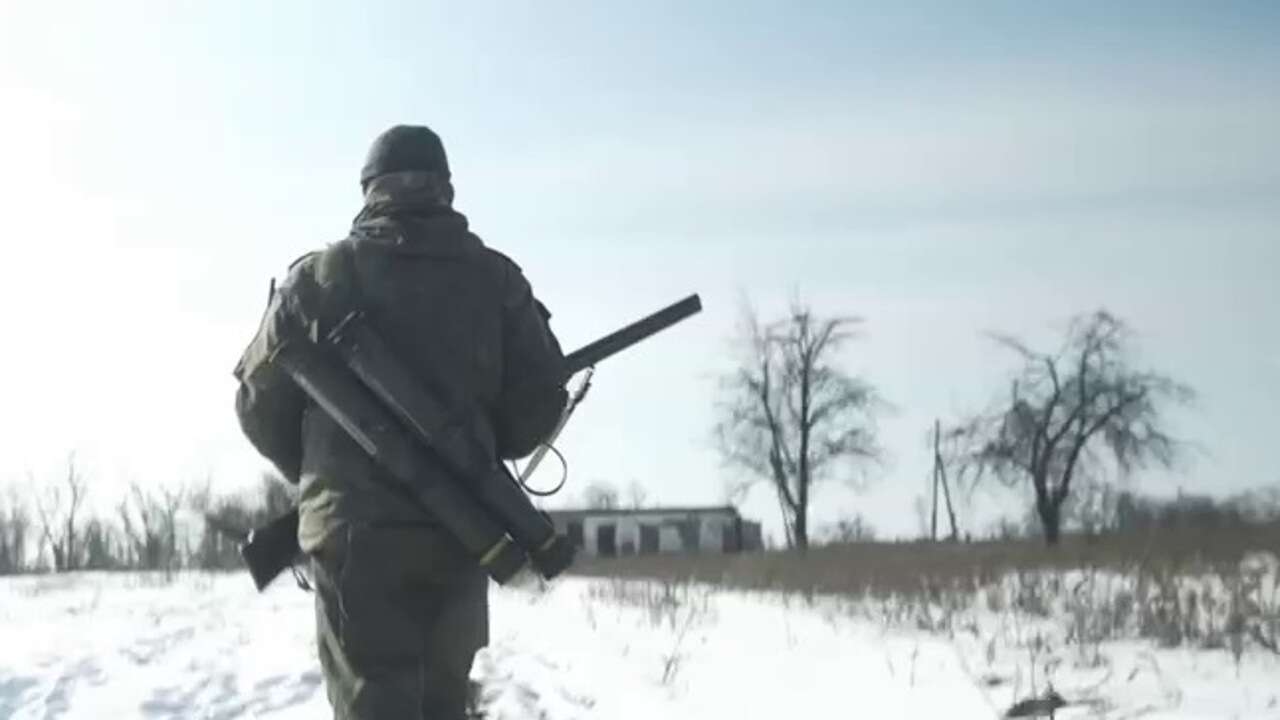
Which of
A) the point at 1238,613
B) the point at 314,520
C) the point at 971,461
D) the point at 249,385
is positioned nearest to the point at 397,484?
the point at 314,520

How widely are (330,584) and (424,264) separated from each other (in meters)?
0.93

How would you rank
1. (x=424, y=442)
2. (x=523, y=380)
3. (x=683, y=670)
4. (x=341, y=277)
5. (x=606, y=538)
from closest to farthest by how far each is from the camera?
(x=424, y=442) < (x=341, y=277) < (x=523, y=380) < (x=683, y=670) < (x=606, y=538)

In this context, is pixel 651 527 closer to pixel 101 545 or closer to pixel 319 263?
pixel 101 545

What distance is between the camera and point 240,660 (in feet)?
38.6

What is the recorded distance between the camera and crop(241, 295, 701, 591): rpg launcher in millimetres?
4371

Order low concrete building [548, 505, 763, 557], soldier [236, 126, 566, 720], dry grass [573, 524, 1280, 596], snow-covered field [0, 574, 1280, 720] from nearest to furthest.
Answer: soldier [236, 126, 566, 720]
snow-covered field [0, 574, 1280, 720]
dry grass [573, 524, 1280, 596]
low concrete building [548, 505, 763, 557]

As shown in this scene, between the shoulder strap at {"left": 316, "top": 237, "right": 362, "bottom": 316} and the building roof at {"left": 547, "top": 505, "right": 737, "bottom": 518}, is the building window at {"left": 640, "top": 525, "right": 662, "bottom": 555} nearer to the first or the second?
the building roof at {"left": 547, "top": 505, "right": 737, "bottom": 518}

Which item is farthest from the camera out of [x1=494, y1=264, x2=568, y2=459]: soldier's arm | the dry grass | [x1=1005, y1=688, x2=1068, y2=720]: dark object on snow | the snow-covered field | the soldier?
the dry grass

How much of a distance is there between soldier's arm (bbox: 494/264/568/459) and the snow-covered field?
3897 millimetres

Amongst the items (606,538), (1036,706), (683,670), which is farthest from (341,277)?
(606,538)

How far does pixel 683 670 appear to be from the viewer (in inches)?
432

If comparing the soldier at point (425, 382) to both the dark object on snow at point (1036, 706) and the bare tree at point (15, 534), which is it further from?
the bare tree at point (15, 534)

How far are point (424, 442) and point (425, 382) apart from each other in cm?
19

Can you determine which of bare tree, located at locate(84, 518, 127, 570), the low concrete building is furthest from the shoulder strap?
the low concrete building
